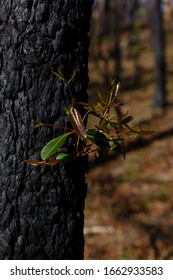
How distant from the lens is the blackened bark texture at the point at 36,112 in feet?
7.34

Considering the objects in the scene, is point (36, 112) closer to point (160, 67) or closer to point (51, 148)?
point (51, 148)

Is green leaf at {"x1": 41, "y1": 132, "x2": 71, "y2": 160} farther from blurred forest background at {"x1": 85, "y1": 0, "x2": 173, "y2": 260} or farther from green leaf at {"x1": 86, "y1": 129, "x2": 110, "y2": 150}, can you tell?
blurred forest background at {"x1": 85, "y1": 0, "x2": 173, "y2": 260}

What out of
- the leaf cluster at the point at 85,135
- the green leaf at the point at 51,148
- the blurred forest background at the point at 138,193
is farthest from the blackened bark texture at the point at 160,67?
the green leaf at the point at 51,148

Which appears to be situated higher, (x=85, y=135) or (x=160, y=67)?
(x=85, y=135)

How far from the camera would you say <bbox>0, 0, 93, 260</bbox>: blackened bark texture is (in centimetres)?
224

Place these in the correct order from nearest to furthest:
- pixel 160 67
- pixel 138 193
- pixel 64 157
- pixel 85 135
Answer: pixel 85 135
pixel 64 157
pixel 138 193
pixel 160 67

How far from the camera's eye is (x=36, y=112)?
227 cm

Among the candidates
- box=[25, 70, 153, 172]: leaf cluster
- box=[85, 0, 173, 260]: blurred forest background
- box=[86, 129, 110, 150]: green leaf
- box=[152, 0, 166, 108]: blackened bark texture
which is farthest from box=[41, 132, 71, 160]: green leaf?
box=[152, 0, 166, 108]: blackened bark texture

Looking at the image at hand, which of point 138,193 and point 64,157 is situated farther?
point 138,193

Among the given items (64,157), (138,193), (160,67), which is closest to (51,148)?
(64,157)

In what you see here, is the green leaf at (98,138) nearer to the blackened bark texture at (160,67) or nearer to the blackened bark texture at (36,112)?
the blackened bark texture at (36,112)

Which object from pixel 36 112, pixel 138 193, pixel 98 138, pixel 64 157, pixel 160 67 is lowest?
pixel 138 193

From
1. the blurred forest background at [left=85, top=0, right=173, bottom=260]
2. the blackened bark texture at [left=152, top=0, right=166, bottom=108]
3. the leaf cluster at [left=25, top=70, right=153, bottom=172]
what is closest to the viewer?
the leaf cluster at [left=25, top=70, right=153, bottom=172]

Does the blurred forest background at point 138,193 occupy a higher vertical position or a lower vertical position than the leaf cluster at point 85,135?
lower
